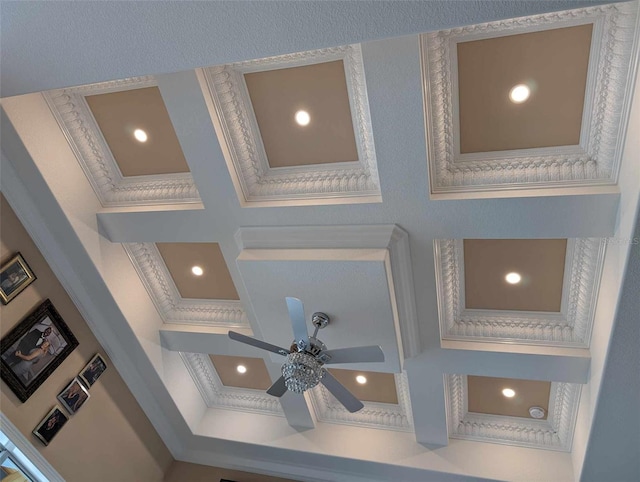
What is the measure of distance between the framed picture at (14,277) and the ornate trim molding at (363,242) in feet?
5.52

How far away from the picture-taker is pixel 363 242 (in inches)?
114

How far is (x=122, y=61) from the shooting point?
1994 mm

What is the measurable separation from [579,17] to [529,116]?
523mm

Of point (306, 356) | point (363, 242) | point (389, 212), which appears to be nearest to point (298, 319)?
point (306, 356)

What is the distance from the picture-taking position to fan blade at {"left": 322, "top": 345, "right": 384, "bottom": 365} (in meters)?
2.63

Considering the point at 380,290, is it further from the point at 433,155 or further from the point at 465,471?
the point at 465,471

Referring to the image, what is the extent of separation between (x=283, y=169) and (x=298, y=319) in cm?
106

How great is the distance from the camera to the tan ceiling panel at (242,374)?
4.51 meters

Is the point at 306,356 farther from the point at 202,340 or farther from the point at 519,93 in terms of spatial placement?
the point at 519,93

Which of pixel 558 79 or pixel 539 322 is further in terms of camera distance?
pixel 539 322

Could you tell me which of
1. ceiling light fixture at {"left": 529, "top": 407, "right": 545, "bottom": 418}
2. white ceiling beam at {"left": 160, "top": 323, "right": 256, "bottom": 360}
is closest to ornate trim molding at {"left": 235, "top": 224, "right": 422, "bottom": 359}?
white ceiling beam at {"left": 160, "top": 323, "right": 256, "bottom": 360}

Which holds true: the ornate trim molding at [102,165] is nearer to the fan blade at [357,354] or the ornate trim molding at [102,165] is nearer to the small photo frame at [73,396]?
the fan blade at [357,354]

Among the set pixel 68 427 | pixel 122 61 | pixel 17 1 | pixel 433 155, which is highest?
pixel 433 155

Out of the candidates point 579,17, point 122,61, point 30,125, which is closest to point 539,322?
point 579,17
